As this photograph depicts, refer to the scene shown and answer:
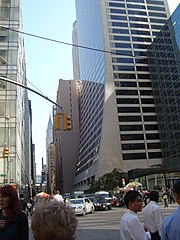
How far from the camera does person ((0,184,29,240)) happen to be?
3541mm

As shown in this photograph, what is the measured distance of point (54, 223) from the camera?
235 cm

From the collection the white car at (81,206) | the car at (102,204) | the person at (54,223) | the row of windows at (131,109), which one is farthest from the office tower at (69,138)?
the person at (54,223)

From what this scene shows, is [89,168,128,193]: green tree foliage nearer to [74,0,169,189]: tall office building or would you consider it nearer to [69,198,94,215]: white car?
[74,0,169,189]: tall office building

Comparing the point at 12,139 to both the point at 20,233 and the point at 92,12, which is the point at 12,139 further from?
the point at 92,12

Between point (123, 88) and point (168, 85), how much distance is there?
15.1 meters

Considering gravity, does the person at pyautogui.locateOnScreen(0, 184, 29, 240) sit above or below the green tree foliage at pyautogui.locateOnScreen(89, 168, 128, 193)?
below

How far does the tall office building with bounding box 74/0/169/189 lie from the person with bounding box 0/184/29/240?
252 feet

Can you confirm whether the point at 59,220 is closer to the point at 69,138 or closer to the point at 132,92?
the point at 132,92

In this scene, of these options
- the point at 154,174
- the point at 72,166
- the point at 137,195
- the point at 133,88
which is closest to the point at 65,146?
the point at 72,166

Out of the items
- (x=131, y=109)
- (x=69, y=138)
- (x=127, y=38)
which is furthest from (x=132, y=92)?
(x=69, y=138)

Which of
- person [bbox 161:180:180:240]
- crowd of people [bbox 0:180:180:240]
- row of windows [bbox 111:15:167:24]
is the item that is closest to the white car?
crowd of people [bbox 0:180:180:240]

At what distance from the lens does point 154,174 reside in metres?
38.2

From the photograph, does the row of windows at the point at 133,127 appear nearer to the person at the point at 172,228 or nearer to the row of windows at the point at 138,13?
the row of windows at the point at 138,13

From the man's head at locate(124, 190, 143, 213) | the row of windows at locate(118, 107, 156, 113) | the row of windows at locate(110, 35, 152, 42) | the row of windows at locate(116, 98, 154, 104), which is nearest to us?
the man's head at locate(124, 190, 143, 213)
